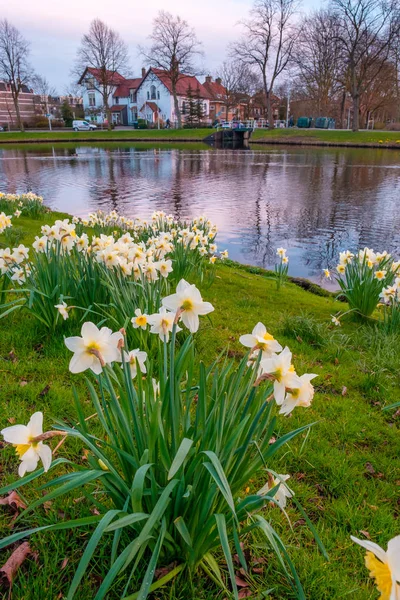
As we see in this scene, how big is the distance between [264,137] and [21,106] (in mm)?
64525

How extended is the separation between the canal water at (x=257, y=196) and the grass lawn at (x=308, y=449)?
391 cm

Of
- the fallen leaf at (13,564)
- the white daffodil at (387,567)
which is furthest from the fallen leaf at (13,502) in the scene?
the white daffodil at (387,567)

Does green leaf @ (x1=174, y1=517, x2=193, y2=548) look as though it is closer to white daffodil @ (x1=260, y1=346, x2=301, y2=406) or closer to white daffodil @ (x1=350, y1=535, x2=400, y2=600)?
white daffodil @ (x1=260, y1=346, x2=301, y2=406)

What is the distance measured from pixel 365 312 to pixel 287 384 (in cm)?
384

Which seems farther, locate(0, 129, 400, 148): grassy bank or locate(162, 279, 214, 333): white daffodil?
locate(0, 129, 400, 148): grassy bank

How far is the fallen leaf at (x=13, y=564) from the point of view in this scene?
62.3 inches

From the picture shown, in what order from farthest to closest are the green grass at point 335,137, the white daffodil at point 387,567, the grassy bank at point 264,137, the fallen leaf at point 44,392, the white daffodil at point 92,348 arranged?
the grassy bank at point 264,137
the green grass at point 335,137
the fallen leaf at point 44,392
the white daffodil at point 92,348
the white daffodil at point 387,567

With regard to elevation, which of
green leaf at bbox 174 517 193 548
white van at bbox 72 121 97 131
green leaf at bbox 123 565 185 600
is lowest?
green leaf at bbox 123 565 185 600

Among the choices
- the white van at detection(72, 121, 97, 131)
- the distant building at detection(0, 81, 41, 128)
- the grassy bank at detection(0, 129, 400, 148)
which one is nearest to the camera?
the grassy bank at detection(0, 129, 400, 148)

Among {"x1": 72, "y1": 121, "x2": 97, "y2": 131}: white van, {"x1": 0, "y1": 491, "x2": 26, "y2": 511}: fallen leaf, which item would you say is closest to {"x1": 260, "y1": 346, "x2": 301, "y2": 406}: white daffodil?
{"x1": 0, "y1": 491, "x2": 26, "y2": 511}: fallen leaf

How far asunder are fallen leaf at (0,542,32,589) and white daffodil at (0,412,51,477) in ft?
1.81

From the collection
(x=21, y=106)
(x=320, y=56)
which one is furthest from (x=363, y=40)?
(x=21, y=106)

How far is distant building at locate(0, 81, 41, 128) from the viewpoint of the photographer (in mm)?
70988

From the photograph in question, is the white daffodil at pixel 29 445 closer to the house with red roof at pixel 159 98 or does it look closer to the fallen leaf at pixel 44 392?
the fallen leaf at pixel 44 392
